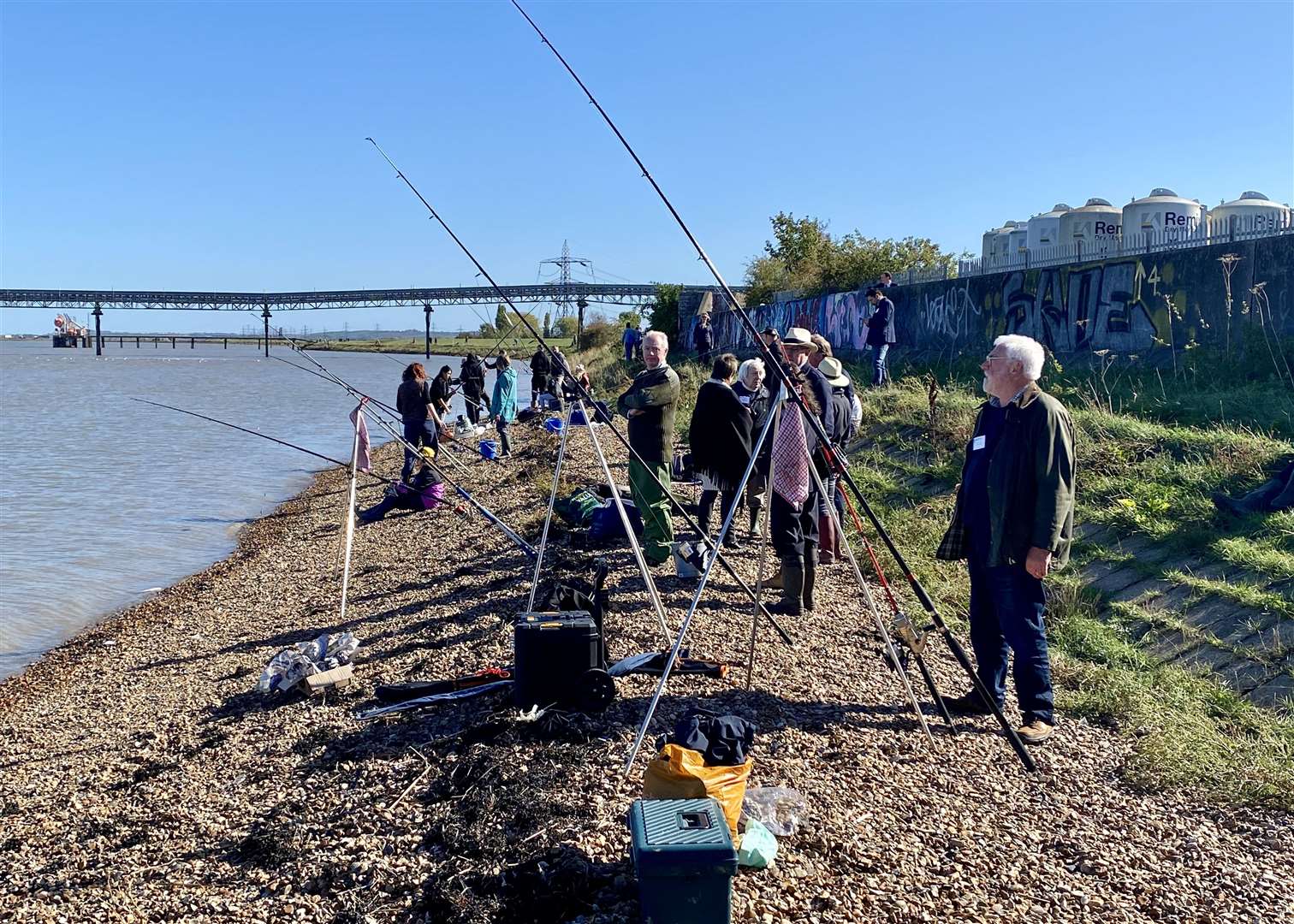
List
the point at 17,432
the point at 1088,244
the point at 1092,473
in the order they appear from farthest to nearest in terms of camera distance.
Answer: the point at 17,432
the point at 1088,244
the point at 1092,473

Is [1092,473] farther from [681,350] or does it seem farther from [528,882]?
[681,350]

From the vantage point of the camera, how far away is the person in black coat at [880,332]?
1583 centimetres

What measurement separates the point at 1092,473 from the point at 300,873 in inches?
304

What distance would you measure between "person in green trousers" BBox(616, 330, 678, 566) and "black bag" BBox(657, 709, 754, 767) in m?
3.59

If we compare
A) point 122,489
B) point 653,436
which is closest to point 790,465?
point 653,436

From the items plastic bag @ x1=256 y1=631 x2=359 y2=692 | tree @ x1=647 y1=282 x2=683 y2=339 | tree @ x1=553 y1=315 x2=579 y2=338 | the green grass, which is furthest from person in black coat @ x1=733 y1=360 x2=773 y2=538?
tree @ x1=553 y1=315 x2=579 y2=338

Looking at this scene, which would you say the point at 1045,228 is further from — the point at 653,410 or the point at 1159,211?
the point at 653,410

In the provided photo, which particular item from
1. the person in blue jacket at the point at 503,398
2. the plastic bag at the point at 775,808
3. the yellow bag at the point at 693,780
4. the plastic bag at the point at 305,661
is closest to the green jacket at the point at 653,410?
the plastic bag at the point at 305,661

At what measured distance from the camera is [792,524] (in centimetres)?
670

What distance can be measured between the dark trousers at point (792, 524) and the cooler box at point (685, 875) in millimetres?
3519

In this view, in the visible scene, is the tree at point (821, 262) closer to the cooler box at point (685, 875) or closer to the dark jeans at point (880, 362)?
the dark jeans at point (880, 362)

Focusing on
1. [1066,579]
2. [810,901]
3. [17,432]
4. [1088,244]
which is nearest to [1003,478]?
[810,901]

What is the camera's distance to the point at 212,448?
80.5ft

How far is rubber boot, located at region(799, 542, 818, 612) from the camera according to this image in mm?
6957
